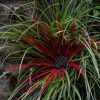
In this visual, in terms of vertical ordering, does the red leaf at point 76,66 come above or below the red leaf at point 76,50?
below

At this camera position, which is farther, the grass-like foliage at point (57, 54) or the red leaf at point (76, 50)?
the red leaf at point (76, 50)

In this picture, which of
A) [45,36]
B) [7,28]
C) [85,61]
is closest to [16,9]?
[7,28]

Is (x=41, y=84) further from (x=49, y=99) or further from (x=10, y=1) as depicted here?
(x=10, y=1)

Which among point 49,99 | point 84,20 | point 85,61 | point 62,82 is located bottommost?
point 49,99

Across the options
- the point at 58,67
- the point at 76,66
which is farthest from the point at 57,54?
the point at 76,66

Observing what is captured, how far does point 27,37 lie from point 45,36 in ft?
0.46

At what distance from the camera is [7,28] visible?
7.52 ft

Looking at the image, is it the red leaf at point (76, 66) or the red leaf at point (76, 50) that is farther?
the red leaf at point (76, 50)

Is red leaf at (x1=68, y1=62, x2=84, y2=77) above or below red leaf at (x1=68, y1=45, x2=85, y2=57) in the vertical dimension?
below

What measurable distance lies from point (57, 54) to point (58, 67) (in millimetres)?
107

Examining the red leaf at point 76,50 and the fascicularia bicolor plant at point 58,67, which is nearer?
the fascicularia bicolor plant at point 58,67

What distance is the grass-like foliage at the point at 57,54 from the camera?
201cm

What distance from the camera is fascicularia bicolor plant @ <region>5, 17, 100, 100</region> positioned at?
6.53 feet

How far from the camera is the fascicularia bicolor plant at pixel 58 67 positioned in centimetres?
199
